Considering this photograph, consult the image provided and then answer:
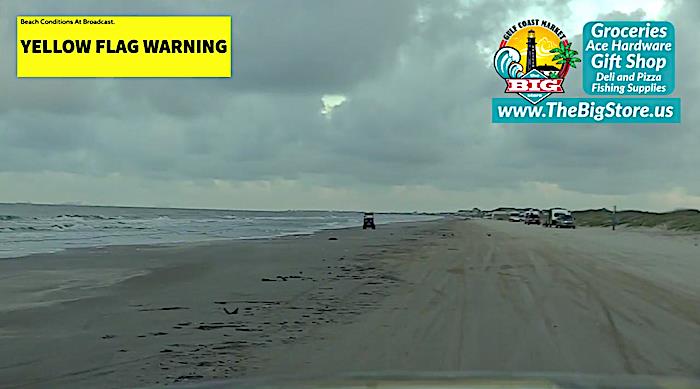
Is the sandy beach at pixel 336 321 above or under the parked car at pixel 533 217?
under

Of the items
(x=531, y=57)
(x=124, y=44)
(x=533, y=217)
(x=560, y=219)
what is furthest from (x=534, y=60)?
(x=533, y=217)

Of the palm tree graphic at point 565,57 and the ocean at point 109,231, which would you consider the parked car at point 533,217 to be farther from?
the palm tree graphic at point 565,57

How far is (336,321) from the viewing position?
8266 mm

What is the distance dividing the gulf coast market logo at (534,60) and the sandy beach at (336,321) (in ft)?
14.5

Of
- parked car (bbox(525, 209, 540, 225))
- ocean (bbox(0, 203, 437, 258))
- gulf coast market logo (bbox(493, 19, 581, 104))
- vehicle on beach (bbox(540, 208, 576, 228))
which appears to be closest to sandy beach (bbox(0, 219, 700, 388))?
gulf coast market logo (bbox(493, 19, 581, 104))

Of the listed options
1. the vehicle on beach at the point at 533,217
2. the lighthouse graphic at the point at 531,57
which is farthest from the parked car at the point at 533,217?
the lighthouse graphic at the point at 531,57

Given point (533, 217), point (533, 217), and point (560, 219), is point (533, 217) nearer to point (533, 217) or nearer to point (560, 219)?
point (533, 217)

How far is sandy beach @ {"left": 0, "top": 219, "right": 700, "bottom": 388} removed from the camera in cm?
601

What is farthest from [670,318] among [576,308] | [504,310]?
[504,310]

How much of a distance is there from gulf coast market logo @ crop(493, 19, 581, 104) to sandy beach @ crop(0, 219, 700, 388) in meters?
4.42

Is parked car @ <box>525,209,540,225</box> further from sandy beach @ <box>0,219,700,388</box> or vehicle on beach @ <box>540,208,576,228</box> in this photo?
sandy beach @ <box>0,219,700,388</box>

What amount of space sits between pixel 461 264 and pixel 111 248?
13132mm

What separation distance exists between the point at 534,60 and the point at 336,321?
408 inches

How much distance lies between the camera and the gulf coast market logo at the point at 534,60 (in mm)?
15680
